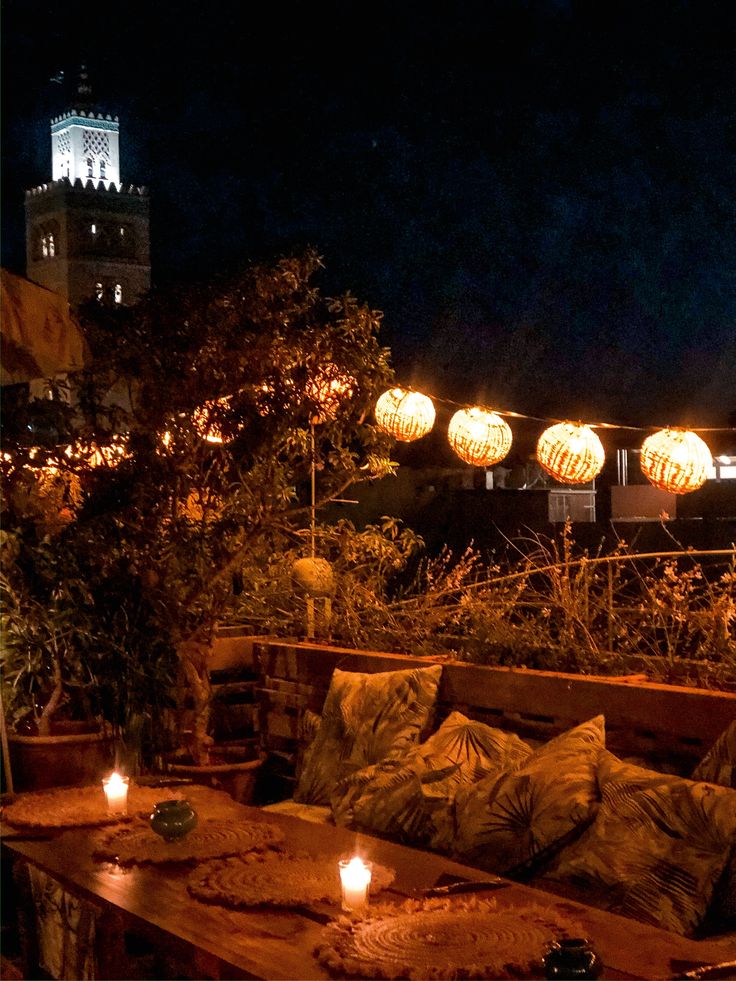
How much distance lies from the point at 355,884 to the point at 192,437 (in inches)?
102

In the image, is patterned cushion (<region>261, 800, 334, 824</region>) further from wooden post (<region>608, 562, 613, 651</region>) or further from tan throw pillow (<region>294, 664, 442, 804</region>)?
wooden post (<region>608, 562, 613, 651</region>)

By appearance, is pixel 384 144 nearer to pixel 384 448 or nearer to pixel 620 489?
pixel 620 489

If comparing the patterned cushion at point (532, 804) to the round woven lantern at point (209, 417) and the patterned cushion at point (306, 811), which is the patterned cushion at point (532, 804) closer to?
the patterned cushion at point (306, 811)

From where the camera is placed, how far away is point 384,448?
496 cm

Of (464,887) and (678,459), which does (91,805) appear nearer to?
(464,887)

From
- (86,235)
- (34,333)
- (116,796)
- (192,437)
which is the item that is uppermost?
(86,235)

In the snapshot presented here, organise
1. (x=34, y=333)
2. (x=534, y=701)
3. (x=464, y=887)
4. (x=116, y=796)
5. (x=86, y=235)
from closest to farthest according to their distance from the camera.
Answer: (x=464, y=887), (x=116, y=796), (x=34, y=333), (x=534, y=701), (x=86, y=235)

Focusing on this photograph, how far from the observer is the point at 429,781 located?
11.6 ft

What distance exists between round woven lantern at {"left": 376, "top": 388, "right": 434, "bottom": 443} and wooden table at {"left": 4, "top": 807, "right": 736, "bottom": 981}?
2.38m

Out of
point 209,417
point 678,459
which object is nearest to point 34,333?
point 209,417

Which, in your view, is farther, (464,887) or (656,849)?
(656,849)

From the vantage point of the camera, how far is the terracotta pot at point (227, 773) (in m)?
4.30

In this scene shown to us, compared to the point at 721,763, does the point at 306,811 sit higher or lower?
lower

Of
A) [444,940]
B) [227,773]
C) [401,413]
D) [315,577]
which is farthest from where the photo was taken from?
[401,413]
